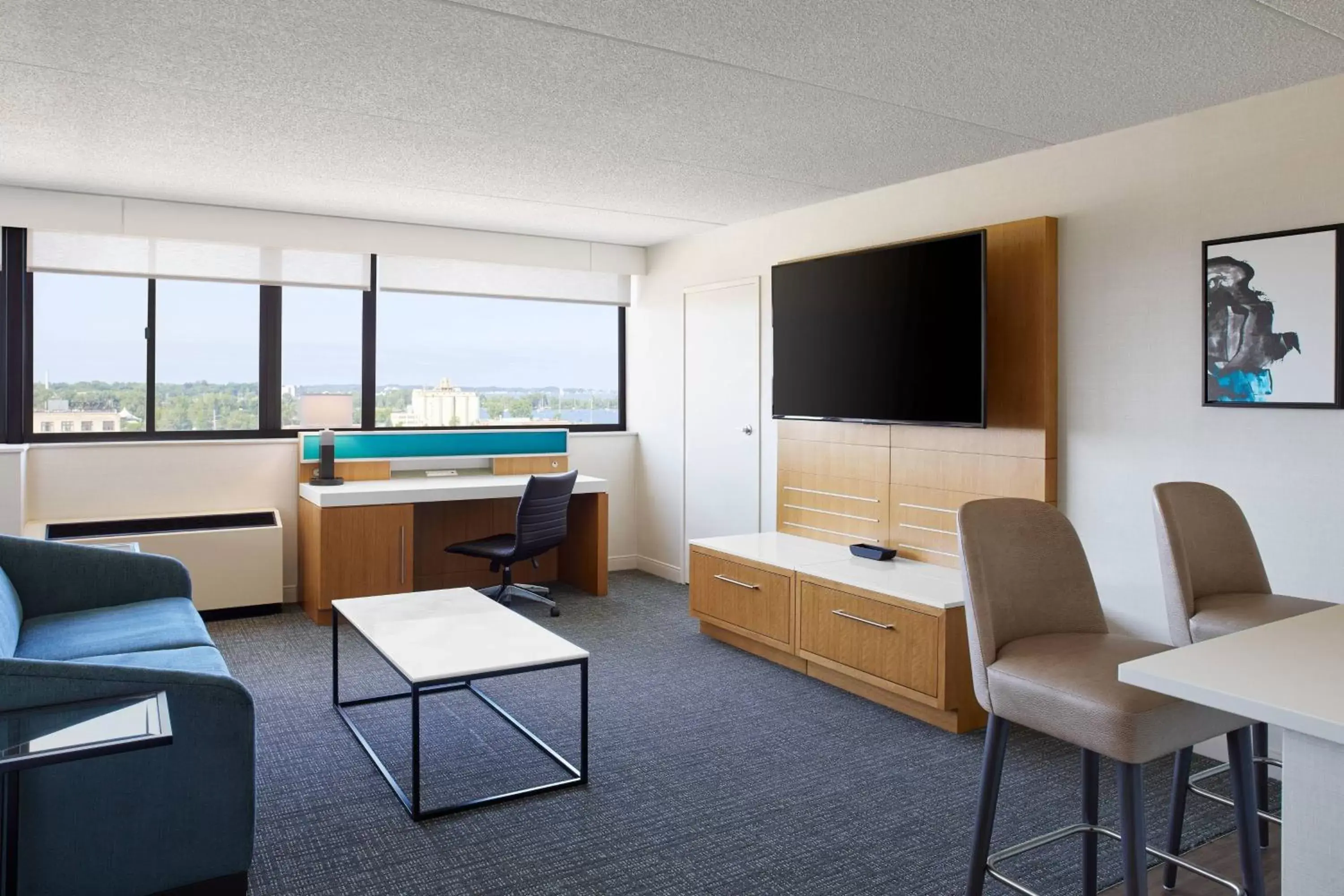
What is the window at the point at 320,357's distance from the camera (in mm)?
5789

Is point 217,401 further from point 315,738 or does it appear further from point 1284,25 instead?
point 1284,25

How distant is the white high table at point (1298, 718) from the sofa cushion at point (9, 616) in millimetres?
2897

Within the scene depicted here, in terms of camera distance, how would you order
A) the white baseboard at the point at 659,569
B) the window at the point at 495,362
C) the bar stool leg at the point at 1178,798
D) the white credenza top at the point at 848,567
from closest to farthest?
the bar stool leg at the point at 1178,798 < the white credenza top at the point at 848,567 < the window at the point at 495,362 < the white baseboard at the point at 659,569

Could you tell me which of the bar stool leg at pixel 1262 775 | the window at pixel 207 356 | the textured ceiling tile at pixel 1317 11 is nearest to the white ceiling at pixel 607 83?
the textured ceiling tile at pixel 1317 11

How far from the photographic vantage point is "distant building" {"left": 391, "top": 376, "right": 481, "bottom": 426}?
6281 millimetres

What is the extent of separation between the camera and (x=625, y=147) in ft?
13.0

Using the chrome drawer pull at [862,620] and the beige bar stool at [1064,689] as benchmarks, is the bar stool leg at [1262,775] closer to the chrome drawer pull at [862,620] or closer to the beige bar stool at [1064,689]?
the beige bar stool at [1064,689]

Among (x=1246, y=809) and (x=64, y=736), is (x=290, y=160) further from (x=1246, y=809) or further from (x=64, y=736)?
(x=1246, y=809)

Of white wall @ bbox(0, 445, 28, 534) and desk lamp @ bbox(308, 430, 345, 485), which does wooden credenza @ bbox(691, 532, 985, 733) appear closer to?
desk lamp @ bbox(308, 430, 345, 485)

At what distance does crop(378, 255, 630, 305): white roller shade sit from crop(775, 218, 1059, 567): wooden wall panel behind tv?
91.0 inches

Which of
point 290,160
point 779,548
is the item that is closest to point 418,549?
point 779,548

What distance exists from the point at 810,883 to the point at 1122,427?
2.17m

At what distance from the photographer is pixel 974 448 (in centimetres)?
411

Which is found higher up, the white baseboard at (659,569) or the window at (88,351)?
the window at (88,351)
